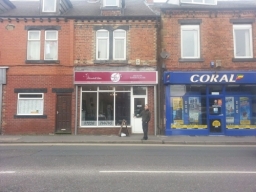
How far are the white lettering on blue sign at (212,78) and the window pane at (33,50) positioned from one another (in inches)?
383

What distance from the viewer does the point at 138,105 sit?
14992 mm

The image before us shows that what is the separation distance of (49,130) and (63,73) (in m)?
3.62

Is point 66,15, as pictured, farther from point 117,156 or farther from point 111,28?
point 117,156

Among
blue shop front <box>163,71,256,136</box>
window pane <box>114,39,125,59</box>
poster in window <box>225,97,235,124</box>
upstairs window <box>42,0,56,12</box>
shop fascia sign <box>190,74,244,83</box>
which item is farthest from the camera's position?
upstairs window <box>42,0,56,12</box>

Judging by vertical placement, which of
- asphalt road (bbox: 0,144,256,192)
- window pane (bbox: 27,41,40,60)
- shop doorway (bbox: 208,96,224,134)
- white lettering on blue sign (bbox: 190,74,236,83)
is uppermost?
window pane (bbox: 27,41,40,60)

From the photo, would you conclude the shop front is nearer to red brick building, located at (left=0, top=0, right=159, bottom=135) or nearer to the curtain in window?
red brick building, located at (left=0, top=0, right=159, bottom=135)

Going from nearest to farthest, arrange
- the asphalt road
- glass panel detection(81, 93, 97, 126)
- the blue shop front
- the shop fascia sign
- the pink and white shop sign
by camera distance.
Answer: the asphalt road → the shop fascia sign → the blue shop front → the pink and white shop sign → glass panel detection(81, 93, 97, 126)

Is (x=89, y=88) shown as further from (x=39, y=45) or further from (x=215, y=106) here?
(x=215, y=106)

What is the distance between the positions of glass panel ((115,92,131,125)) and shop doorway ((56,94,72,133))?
2.99 meters

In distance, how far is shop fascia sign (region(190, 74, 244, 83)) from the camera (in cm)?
1398

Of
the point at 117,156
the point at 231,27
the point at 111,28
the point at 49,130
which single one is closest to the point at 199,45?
the point at 231,27

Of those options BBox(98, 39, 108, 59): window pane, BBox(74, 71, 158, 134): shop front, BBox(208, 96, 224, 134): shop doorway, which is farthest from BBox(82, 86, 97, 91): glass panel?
BBox(208, 96, 224, 134): shop doorway

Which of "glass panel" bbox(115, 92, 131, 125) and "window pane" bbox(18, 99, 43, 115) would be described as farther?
"glass panel" bbox(115, 92, 131, 125)

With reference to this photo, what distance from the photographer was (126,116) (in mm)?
14977
